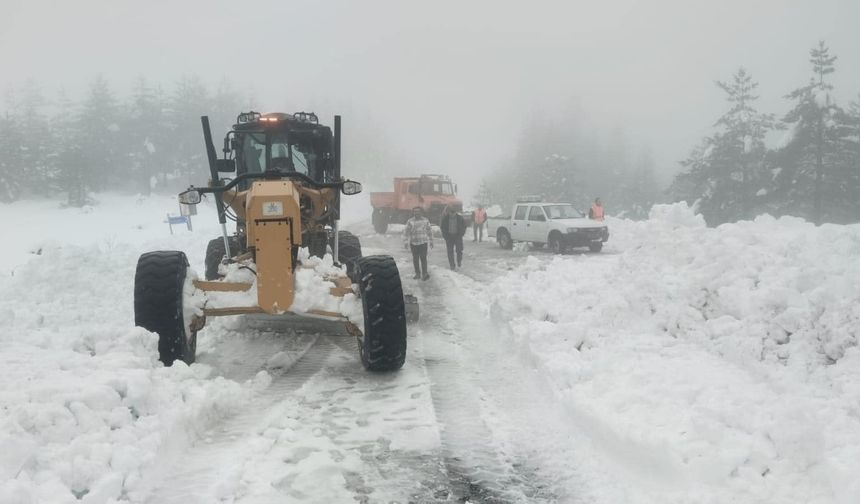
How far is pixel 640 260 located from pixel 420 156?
136661 mm

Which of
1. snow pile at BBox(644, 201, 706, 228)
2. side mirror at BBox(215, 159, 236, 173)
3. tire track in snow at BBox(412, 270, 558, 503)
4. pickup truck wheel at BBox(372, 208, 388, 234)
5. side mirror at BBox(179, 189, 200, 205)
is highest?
side mirror at BBox(215, 159, 236, 173)

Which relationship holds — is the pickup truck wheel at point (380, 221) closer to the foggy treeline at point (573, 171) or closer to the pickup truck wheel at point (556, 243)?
the pickup truck wheel at point (556, 243)

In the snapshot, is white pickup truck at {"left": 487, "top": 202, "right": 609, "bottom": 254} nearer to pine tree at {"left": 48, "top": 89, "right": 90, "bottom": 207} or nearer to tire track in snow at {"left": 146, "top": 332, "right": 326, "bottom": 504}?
tire track in snow at {"left": 146, "top": 332, "right": 326, "bottom": 504}

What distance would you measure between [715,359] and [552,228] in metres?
15.5

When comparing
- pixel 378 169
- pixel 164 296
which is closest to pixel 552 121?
pixel 378 169

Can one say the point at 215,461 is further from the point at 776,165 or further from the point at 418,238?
the point at 776,165

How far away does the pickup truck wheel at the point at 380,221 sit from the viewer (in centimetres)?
3069

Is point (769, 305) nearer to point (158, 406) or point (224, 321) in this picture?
point (158, 406)

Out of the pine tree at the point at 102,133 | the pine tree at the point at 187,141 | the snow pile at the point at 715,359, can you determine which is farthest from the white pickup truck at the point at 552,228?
the pine tree at the point at 187,141

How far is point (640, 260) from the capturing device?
10.1m

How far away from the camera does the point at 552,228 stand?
21047mm

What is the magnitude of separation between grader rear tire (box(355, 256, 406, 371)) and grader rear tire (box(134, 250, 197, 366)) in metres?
1.77

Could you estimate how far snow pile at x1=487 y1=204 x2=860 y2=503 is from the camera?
353 centimetres

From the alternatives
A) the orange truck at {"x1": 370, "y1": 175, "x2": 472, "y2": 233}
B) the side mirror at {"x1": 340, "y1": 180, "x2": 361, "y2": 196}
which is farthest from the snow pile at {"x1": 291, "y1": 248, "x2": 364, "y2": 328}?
the orange truck at {"x1": 370, "y1": 175, "x2": 472, "y2": 233}
